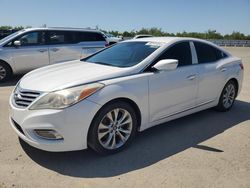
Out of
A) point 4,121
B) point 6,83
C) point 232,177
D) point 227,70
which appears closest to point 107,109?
point 232,177

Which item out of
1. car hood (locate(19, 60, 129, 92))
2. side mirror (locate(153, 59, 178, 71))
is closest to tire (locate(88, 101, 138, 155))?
car hood (locate(19, 60, 129, 92))

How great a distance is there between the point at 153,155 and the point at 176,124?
1379mm

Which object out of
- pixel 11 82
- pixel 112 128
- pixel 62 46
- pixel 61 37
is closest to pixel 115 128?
pixel 112 128

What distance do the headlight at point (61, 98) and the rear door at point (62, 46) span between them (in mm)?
6409

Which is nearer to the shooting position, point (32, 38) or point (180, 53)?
point (180, 53)

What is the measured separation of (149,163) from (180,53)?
6.73 feet

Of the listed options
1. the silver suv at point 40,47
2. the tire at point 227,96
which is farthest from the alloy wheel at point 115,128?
the silver suv at point 40,47

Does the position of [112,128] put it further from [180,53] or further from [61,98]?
[180,53]

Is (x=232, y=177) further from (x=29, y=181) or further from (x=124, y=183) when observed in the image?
(x=29, y=181)

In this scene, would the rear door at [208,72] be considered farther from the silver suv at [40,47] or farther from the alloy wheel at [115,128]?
the silver suv at [40,47]

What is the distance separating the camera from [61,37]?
9.85 meters

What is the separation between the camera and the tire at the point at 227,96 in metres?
5.81

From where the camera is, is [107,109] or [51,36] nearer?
[107,109]

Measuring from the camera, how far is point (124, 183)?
3.26 metres
